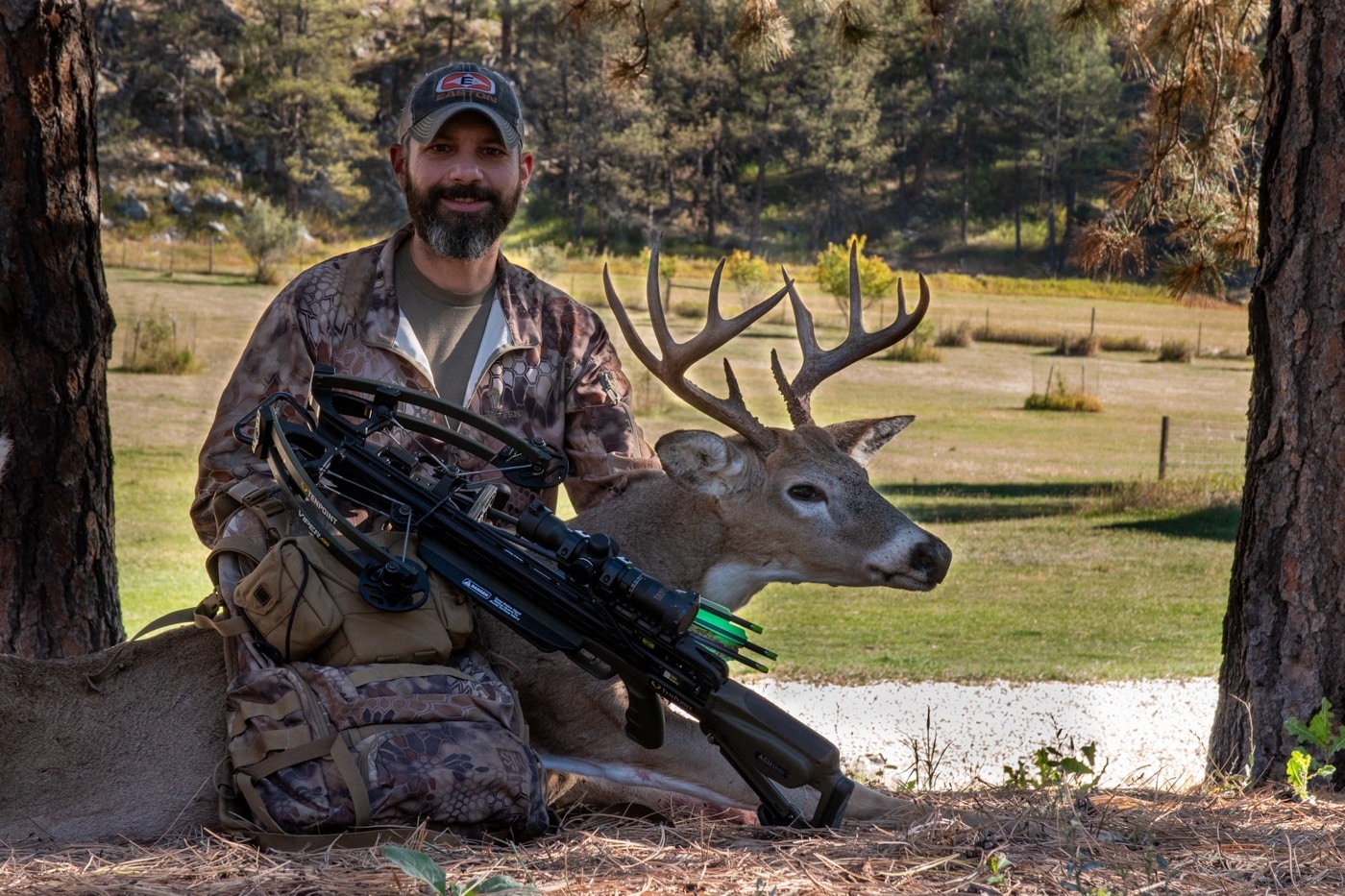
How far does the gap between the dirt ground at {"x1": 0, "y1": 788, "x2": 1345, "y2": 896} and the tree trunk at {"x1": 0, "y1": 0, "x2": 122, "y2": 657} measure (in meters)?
2.02

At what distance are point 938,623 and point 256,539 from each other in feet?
33.1

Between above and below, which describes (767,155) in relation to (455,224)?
above

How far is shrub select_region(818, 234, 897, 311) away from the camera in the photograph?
2487cm

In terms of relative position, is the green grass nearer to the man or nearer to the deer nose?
the man

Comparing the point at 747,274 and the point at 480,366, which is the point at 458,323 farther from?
the point at 747,274

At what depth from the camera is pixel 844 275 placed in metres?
24.9

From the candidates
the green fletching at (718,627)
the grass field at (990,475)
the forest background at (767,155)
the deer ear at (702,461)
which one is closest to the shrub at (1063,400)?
the grass field at (990,475)

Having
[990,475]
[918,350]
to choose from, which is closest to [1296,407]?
[990,475]

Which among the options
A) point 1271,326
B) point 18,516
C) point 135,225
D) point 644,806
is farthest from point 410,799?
point 135,225

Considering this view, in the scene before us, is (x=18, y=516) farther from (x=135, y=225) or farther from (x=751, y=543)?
(x=135, y=225)

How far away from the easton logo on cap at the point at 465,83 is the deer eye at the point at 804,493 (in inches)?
57.9

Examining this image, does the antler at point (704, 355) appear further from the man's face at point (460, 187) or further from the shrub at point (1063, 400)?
the shrub at point (1063, 400)

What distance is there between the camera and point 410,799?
3.15 metres

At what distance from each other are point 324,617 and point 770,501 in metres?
1.45
